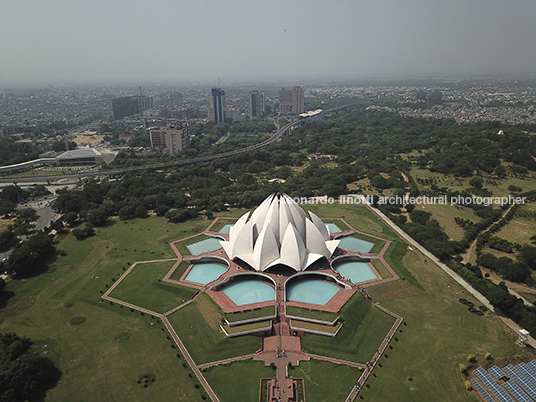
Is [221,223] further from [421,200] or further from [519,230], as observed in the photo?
[519,230]

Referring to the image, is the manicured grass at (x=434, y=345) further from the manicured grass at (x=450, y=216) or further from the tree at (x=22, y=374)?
the tree at (x=22, y=374)

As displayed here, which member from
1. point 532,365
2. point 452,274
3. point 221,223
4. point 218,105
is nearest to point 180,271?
point 221,223

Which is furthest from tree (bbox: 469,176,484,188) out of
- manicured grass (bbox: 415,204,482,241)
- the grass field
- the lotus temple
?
the grass field

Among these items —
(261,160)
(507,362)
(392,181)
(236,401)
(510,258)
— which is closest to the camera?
(236,401)

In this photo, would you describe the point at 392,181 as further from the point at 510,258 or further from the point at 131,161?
the point at 131,161

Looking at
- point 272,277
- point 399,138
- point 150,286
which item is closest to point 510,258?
point 272,277

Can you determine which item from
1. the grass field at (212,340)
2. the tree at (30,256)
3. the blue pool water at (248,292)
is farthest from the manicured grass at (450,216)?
the tree at (30,256)
